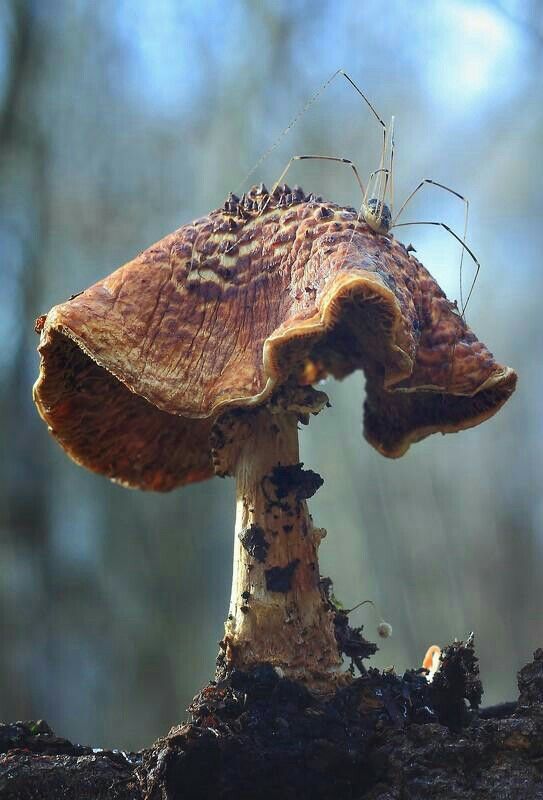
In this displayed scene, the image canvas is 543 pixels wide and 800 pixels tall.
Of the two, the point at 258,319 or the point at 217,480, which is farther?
the point at 217,480

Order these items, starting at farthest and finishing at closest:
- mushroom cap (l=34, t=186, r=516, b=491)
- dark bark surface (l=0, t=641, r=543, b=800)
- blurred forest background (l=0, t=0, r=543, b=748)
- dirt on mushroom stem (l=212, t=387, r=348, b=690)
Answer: blurred forest background (l=0, t=0, r=543, b=748), dirt on mushroom stem (l=212, t=387, r=348, b=690), mushroom cap (l=34, t=186, r=516, b=491), dark bark surface (l=0, t=641, r=543, b=800)

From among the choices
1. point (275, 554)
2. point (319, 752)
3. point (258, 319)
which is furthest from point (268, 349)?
point (319, 752)

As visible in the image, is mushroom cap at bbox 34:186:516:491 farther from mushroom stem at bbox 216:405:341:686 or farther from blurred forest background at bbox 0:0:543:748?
blurred forest background at bbox 0:0:543:748

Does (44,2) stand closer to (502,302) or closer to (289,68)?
(289,68)

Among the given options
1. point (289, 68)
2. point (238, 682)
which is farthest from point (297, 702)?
point (289, 68)

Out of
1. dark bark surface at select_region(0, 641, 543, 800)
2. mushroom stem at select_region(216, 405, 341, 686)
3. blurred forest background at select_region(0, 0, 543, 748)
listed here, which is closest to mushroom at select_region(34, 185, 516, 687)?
mushroom stem at select_region(216, 405, 341, 686)

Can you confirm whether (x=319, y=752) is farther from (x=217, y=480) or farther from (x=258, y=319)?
(x=217, y=480)
